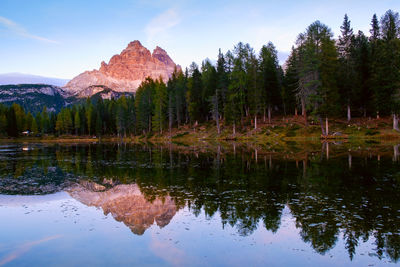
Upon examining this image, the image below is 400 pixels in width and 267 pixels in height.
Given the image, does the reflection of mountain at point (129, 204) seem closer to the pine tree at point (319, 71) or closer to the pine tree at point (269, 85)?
the pine tree at point (319, 71)

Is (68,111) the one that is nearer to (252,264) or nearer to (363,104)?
(363,104)

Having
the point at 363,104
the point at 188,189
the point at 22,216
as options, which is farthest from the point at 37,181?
the point at 363,104

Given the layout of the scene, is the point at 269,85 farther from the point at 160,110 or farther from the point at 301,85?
the point at 160,110

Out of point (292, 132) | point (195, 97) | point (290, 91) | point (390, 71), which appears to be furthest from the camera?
point (195, 97)

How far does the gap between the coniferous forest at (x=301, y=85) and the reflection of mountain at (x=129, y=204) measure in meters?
50.2

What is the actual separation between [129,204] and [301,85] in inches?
2275

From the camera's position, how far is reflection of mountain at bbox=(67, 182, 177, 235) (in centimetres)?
1303

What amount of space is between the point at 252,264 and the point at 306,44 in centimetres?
6861

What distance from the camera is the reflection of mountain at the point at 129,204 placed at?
1303cm

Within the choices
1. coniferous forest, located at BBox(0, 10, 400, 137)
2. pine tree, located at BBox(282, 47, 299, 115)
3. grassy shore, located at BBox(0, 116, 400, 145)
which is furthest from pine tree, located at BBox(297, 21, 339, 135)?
pine tree, located at BBox(282, 47, 299, 115)

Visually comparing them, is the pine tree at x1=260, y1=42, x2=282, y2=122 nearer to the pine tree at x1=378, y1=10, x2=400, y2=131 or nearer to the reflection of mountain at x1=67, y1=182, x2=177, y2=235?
the pine tree at x1=378, y1=10, x2=400, y2=131

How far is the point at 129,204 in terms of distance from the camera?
1595 centimetres

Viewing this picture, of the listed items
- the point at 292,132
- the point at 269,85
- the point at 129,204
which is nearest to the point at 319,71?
the point at 292,132

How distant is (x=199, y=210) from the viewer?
14.3 m
